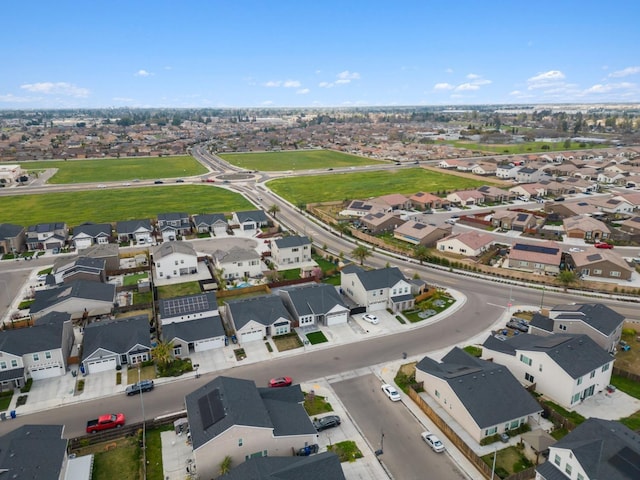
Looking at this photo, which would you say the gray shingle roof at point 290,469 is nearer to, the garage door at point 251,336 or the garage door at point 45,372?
the garage door at point 251,336

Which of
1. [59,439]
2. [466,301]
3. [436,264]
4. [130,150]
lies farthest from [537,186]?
[130,150]

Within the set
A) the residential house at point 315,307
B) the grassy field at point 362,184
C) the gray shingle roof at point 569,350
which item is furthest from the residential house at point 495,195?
the gray shingle roof at point 569,350

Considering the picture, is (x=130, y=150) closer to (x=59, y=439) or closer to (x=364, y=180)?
(x=364, y=180)

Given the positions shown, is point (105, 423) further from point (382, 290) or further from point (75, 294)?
point (382, 290)

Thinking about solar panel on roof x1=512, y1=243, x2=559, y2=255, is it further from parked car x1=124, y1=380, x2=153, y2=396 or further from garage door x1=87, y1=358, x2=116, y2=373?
garage door x1=87, y1=358, x2=116, y2=373

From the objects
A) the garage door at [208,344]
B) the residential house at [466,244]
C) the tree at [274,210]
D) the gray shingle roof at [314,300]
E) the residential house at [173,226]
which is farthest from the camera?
the tree at [274,210]

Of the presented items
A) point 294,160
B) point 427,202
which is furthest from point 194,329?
point 294,160
